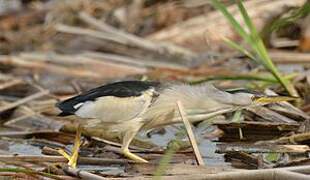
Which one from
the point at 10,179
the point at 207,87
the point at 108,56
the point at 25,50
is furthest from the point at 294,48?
the point at 10,179

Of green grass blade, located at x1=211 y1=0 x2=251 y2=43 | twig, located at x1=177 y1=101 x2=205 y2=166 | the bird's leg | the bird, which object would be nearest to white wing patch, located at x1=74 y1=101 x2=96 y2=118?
the bird

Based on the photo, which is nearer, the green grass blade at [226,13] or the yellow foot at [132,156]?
the yellow foot at [132,156]

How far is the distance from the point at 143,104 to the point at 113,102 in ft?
0.31

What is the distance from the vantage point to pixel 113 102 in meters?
2.86

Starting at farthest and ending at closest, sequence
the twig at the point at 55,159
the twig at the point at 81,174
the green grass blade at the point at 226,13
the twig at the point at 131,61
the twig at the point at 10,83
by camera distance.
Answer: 1. the twig at the point at 131,61
2. the twig at the point at 10,83
3. the green grass blade at the point at 226,13
4. the twig at the point at 55,159
5. the twig at the point at 81,174

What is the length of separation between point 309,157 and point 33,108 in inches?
72.1

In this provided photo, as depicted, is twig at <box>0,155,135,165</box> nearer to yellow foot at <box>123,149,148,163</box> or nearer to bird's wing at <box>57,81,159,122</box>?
yellow foot at <box>123,149,148,163</box>

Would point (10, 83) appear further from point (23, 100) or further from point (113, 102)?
point (113, 102)

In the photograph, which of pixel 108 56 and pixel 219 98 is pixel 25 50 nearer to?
pixel 108 56

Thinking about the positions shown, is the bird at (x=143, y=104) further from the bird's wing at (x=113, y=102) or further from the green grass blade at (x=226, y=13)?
the green grass blade at (x=226, y=13)

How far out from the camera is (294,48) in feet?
18.5

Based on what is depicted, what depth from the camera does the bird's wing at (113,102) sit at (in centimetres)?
282

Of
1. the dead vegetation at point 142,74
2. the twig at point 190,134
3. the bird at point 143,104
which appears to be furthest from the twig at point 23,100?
the twig at point 190,134

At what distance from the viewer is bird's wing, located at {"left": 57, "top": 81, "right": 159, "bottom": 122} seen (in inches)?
111
